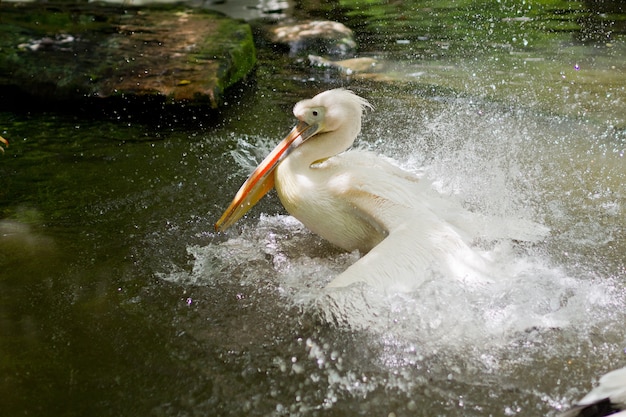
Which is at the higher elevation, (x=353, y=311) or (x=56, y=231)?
(x=353, y=311)

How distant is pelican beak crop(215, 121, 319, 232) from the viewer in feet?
9.87

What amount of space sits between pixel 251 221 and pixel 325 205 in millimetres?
665

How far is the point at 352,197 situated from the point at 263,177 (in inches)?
19.3

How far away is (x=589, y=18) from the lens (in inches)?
282

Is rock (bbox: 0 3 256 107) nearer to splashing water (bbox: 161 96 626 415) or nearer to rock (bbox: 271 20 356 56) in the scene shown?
rock (bbox: 271 20 356 56)

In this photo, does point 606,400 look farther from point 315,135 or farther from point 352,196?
point 315,135

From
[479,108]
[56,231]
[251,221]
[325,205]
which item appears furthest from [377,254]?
[479,108]

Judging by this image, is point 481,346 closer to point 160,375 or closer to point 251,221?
point 160,375

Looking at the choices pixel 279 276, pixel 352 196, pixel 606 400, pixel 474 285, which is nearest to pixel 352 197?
pixel 352 196

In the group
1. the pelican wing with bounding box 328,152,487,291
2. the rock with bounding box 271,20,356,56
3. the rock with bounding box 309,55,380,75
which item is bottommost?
the rock with bounding box 309,55,380,75

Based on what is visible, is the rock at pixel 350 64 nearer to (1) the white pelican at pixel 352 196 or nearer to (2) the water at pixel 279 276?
(2) the water at pixel 279 276

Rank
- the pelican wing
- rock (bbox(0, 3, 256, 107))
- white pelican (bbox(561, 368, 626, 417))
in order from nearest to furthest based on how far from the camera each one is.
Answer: white pelican (bbox(561, 368, 626, 417)) < the pelican wing < rock (bbox(0, 3, 256, 107))

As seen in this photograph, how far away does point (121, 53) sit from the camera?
5402 mm

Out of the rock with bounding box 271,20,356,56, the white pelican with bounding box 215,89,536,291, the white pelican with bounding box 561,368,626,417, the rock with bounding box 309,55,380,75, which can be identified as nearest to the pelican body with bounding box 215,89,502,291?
the white pelican with bounding box 215,89,536,291
